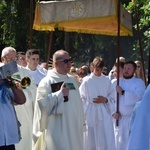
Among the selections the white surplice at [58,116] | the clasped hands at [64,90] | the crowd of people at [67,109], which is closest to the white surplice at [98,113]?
the crowd of people at [67,109]

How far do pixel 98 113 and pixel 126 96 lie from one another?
2.06 feet

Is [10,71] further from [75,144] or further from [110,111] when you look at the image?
[110,111]

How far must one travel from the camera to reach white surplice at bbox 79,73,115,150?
36.2 ft

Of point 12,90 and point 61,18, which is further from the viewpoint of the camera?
point 61,18

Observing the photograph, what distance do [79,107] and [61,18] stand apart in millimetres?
2685

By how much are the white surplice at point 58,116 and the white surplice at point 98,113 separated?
7.18ft

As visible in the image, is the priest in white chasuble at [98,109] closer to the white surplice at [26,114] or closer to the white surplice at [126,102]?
the white surplice at [126,102]

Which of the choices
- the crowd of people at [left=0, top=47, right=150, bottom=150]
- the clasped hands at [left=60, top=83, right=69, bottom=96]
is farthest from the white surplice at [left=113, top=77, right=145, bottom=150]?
the clasped hands at [left=60, top=83, right=69, bottom=96]

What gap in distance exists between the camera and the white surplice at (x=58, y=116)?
8477 mm

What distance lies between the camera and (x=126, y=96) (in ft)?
35.5

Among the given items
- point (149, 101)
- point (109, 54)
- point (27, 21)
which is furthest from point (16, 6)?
point (149, 101)

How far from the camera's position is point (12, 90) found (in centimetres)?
727

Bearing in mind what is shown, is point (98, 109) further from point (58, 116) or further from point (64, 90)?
point (64, 90)

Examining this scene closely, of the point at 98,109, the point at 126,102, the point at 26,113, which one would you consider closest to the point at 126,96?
the point at 126,102
